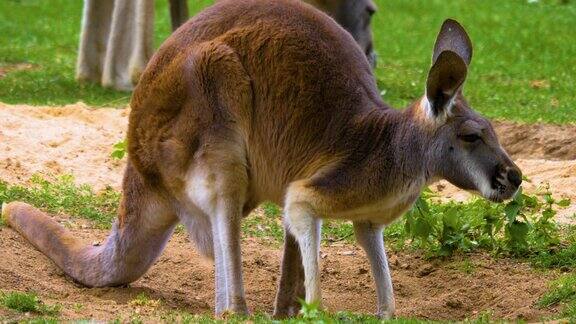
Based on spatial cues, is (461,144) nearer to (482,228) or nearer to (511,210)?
(511,210)

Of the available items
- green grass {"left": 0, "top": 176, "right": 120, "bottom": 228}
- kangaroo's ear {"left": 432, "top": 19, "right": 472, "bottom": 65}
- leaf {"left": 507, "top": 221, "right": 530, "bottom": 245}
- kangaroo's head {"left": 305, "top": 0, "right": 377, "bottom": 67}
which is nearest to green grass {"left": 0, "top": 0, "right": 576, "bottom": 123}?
kangaroo's head {"left": 305, "top": 0, "right": 377, "bottom": 67}

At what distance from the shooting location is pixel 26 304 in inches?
214

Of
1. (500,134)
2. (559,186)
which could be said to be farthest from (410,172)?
(500,134)

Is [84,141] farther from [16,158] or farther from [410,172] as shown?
[410,172]

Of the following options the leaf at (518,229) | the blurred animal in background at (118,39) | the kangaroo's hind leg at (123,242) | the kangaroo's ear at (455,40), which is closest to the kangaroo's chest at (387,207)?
the kangaroo's ear at (455,40)

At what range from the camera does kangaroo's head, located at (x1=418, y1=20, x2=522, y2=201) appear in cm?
556

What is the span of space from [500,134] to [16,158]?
3.71 metres

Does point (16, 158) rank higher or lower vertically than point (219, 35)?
lower

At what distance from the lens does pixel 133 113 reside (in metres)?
6.16

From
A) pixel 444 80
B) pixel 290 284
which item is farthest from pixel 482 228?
pixel 444 80

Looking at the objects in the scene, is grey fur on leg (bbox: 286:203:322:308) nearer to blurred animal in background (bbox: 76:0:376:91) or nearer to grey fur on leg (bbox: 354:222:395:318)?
grey fur on leg (bbox: 354:222:395:318)

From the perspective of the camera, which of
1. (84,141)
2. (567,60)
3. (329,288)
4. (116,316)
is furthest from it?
(567,60)

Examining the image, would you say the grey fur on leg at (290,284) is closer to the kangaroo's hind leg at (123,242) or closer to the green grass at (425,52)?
the kangaroo's hind leg at (123,242)

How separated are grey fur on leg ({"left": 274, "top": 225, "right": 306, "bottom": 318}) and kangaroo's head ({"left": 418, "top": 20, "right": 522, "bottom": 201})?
857 mm
